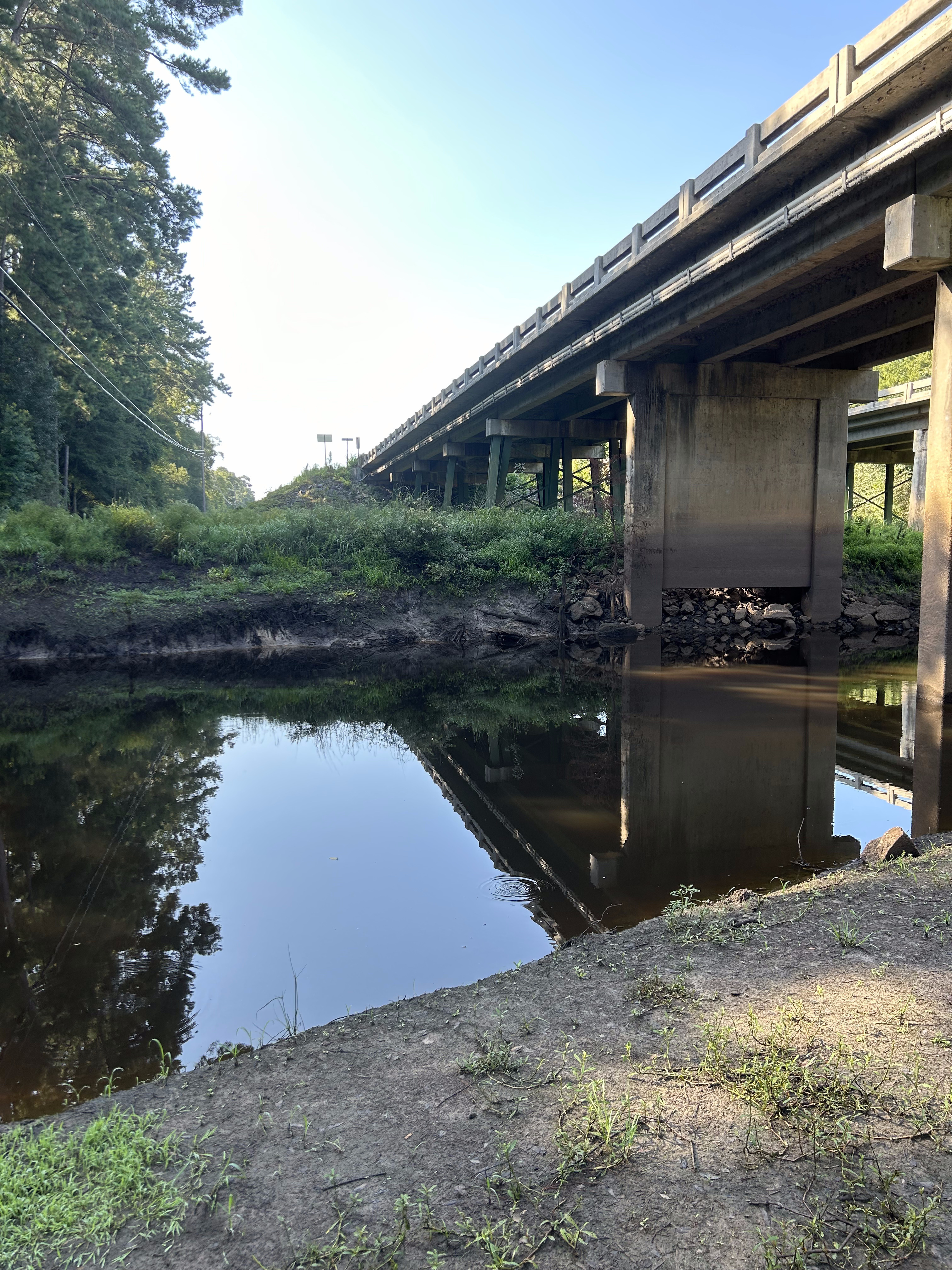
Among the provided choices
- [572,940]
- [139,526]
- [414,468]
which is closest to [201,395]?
[414,468]

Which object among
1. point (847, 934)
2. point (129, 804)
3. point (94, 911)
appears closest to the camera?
point (847, 934)

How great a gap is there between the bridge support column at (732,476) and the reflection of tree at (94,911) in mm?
12757

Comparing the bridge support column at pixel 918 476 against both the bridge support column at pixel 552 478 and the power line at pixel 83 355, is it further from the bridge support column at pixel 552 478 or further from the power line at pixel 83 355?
the power line at pixel 83 355

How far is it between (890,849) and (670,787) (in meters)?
2.71

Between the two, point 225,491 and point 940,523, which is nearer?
point 940,523

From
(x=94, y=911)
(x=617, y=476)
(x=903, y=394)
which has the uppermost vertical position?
(x=903, y=394)

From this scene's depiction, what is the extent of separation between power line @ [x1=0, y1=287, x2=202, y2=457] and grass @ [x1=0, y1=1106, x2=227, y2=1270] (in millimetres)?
20493

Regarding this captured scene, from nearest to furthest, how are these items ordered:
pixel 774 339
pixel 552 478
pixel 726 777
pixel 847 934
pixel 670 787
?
1. pixel 847 934
2. pixel 670 787
3. pixel 726 777
4. pixel 774 339
5. pixel 552 478

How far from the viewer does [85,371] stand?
2983 centimetres

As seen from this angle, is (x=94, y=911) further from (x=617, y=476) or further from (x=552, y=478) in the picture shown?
(x=552, y=478)

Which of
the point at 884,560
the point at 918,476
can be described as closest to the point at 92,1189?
the point at 884,560

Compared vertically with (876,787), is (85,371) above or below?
above

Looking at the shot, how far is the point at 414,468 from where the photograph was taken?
163 ft

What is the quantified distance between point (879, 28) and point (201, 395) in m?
52.0
